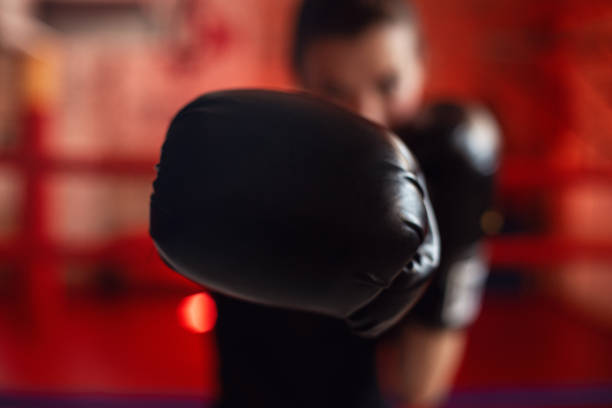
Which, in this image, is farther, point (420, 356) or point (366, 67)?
point (420, 356)

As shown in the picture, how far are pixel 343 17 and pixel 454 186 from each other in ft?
0.71

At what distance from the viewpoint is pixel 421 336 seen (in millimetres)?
569

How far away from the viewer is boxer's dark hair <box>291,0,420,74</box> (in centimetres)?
42

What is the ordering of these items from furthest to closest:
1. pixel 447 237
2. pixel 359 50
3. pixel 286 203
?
1. pixel 447 237
2. pixel 359 50
3. pixel 286 203

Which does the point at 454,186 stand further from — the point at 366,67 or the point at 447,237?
the point at 366,67

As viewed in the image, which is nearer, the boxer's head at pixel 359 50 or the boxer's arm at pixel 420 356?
the boxer's head at pixel 359 50

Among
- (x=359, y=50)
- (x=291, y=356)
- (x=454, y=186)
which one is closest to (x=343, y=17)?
(x=359, y=50)

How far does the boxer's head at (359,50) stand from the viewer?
1.38 ft

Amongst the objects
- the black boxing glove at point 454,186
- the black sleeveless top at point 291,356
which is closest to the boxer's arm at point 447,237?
the black boxing glove at point 454,186

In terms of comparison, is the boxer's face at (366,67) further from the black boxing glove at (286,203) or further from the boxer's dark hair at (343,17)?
the black boxing glove at (286,203)

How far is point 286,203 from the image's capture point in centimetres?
22

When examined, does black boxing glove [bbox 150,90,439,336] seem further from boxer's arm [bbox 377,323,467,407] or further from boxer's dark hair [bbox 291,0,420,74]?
boxer's arm [bbox 377,323,467,407]

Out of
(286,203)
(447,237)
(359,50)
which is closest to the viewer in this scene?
(286,203)

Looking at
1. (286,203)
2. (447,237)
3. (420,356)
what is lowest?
(420,356)
